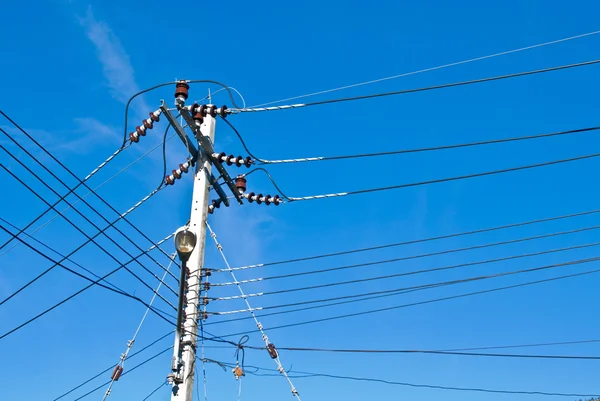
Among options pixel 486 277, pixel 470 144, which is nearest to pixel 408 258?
pixel 486 277

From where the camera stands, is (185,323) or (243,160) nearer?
(185,323)

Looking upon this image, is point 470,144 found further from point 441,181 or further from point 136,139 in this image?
point 136,139

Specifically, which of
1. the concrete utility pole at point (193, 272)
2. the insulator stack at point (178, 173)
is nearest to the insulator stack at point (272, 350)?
the concrete utility pole at point (193, 272)

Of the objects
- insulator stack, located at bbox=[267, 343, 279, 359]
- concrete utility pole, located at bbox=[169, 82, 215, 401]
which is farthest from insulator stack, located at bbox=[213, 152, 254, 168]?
insulator stack, located at bbox=[267, 343, 279, 359]

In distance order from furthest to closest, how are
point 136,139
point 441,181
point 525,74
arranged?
point 136,139 → point 441,181 → point 525,74

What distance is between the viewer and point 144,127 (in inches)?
497

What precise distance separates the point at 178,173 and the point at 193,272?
7.52 ft

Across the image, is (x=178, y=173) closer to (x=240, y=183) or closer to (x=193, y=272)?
(x=240, y=183)

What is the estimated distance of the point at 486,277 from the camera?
1303 cm

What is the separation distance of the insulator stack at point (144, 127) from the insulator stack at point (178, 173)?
3.07 feet

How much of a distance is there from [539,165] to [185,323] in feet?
21.5

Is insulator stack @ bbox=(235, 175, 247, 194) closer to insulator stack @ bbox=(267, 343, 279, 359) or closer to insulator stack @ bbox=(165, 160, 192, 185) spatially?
insulator stack @ bbox=(165, 160, 192, 185)

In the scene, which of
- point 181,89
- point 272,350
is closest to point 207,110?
point 181,89

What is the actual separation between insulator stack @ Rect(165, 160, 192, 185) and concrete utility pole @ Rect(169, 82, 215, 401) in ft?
0.80
